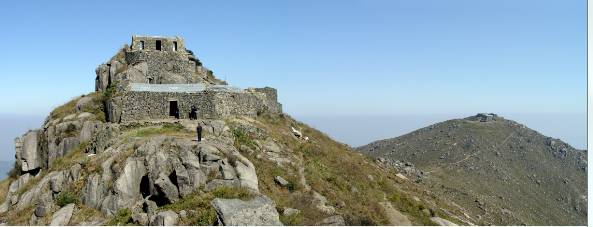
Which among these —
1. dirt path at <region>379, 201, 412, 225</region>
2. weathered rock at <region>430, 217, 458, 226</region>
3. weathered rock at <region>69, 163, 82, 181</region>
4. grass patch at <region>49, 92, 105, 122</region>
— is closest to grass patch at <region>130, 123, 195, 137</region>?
weathered rock at <region>69, 163, 82, 181</region>

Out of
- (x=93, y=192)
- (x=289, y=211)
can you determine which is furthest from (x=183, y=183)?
(x=93, y=192)

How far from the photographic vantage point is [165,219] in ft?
64.2

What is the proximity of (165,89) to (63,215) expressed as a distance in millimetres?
14866

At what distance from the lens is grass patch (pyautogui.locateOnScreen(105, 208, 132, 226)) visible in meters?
21.0

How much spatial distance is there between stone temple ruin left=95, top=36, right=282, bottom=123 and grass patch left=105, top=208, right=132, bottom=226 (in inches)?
541

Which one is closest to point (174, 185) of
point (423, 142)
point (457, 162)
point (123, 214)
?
point (123, 214)

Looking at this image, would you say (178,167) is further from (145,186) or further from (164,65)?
(164,65)

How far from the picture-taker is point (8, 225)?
2512cm

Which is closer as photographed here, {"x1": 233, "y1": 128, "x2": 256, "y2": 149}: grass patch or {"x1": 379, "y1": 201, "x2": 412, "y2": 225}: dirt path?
{"x1": 379, "y1": 201, "x2": 412, "y2": 225}: dirt path

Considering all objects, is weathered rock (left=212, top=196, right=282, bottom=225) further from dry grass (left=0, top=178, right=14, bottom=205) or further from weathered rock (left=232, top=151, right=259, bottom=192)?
dry grass (left=0, top=178, right=14, bottom=205)

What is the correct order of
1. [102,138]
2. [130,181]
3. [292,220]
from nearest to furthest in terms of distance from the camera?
[292,220], [130,181], [102,138]

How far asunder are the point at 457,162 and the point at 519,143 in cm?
1922

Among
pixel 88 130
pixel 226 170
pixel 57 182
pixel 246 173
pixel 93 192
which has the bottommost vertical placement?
pixel 93 192

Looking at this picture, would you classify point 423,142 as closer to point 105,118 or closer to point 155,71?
point 155,71
